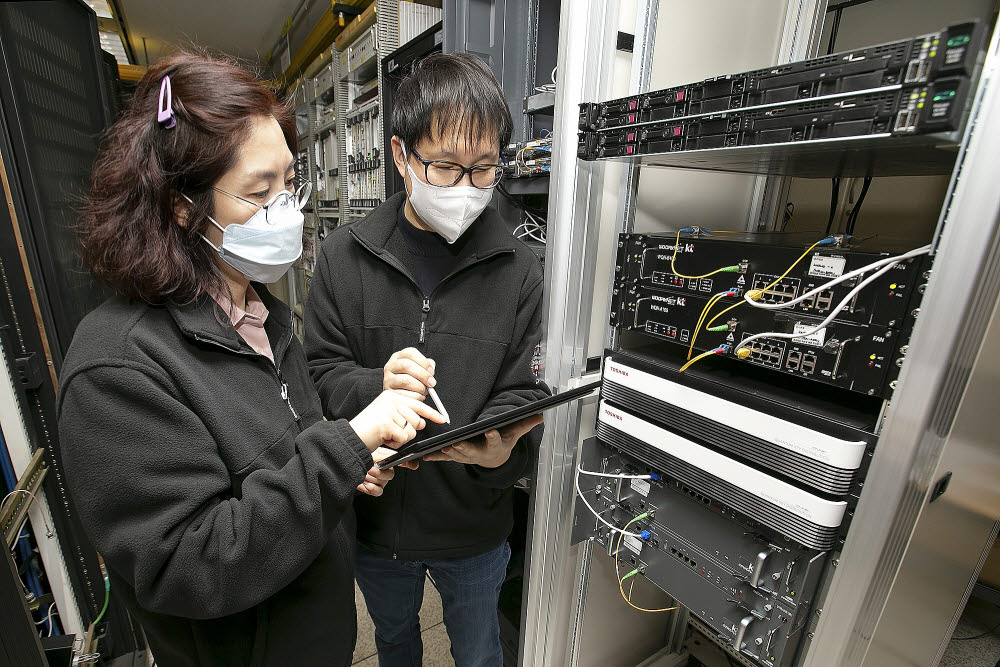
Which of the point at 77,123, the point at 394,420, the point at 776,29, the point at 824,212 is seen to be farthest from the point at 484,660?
the point at 77,123

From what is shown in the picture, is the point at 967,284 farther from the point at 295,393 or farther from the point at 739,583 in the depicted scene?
the point at 295,393

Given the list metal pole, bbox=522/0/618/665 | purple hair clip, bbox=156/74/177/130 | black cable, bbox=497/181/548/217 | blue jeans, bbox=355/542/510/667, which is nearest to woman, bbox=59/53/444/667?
purple hair clip, bbox=156/74/177/130

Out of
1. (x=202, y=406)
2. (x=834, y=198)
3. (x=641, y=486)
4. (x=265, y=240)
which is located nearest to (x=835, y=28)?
(x=834, y=198)

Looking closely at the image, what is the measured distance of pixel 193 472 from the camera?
0.55m

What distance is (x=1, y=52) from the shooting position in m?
1.10

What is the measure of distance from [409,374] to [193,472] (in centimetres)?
31

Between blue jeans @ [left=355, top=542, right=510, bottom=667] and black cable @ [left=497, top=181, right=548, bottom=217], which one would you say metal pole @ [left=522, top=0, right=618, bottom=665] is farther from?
black cable @ [left=497, top=181, right=548, bottom=217]

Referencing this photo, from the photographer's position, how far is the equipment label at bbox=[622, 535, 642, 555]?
3.31ft

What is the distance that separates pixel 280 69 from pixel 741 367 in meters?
5.29

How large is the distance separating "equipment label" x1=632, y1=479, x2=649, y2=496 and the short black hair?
30.5 inches

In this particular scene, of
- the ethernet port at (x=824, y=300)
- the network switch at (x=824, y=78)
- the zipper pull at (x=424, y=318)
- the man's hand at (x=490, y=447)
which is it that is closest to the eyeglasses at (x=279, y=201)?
the zipper pull at (x=424, y=318)

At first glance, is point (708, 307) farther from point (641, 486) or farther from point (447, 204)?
point (447, 204)

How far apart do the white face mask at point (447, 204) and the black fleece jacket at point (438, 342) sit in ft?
0.20

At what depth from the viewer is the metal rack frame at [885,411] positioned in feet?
1.78
